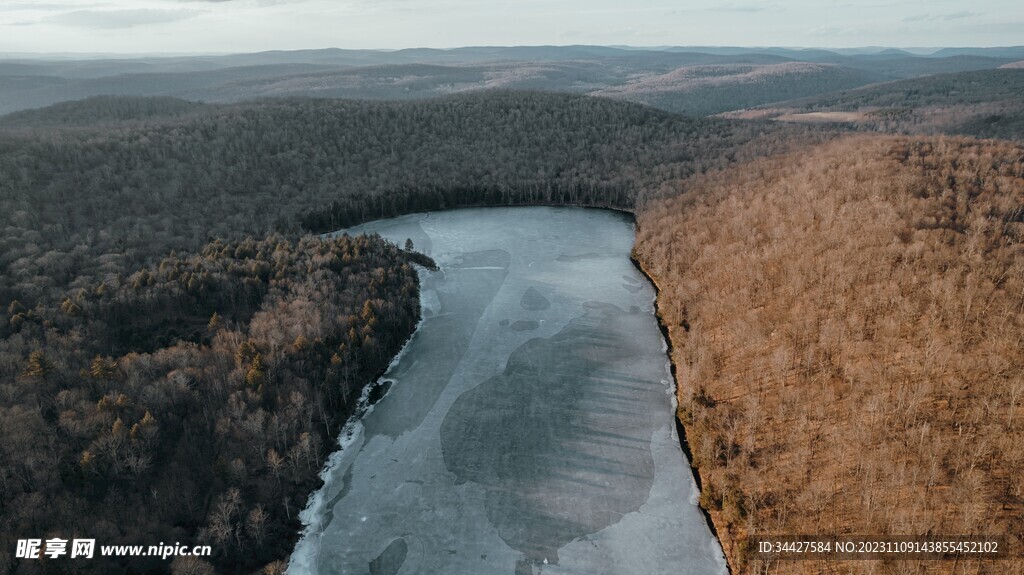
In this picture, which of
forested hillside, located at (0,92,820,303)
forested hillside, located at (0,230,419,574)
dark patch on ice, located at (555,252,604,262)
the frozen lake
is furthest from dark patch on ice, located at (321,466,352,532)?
dark patch on ice, located at (555,252,604,262)

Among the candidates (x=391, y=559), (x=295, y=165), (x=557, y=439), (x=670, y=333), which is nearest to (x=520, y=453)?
(x=557, y=439)

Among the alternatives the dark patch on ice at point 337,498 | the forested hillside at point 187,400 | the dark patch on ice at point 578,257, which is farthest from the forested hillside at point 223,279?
the dark patch on ice at point 578,257

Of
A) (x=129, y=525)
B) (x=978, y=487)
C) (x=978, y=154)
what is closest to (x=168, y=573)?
(x=129, y=525)

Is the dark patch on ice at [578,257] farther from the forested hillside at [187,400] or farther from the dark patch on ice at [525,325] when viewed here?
the forested hillside at [187,400]

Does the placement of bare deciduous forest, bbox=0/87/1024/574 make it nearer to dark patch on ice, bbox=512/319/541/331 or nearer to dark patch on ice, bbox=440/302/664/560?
dark patch on ice, bbox=440/302/664/560

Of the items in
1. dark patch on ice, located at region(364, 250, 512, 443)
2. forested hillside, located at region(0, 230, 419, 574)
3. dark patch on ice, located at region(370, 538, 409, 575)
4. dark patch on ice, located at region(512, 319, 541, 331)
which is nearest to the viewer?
dark patch on ice, located at region(370, 538, 409, 575)

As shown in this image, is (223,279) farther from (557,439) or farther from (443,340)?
(557,439)
